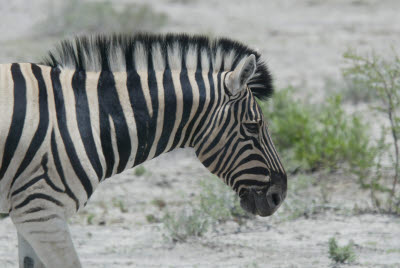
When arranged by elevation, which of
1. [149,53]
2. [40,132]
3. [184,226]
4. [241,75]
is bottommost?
[184,226]

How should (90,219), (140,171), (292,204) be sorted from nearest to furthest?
(90,219) → (292,204) → (140,171)

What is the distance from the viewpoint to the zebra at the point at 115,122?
3.49 meters

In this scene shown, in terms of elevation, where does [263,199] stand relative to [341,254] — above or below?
above

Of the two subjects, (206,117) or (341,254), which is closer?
(206,117)

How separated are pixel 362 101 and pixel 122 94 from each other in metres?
7.30

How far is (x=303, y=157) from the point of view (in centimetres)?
745

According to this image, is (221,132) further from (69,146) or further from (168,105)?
(69,146)

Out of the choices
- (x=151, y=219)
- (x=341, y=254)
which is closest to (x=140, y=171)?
(x=151, y=219)

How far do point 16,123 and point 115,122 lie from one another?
0.52 metres

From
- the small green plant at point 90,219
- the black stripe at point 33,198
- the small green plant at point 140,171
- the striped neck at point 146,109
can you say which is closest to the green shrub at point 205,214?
the small green plant at point 90,219

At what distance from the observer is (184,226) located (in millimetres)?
5895

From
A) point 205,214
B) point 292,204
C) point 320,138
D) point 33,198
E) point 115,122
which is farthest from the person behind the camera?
point 320,138

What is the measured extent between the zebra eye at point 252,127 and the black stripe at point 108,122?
0.67 metres

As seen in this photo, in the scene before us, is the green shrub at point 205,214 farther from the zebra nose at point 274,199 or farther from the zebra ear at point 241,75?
the zebra ear at point 241,75
